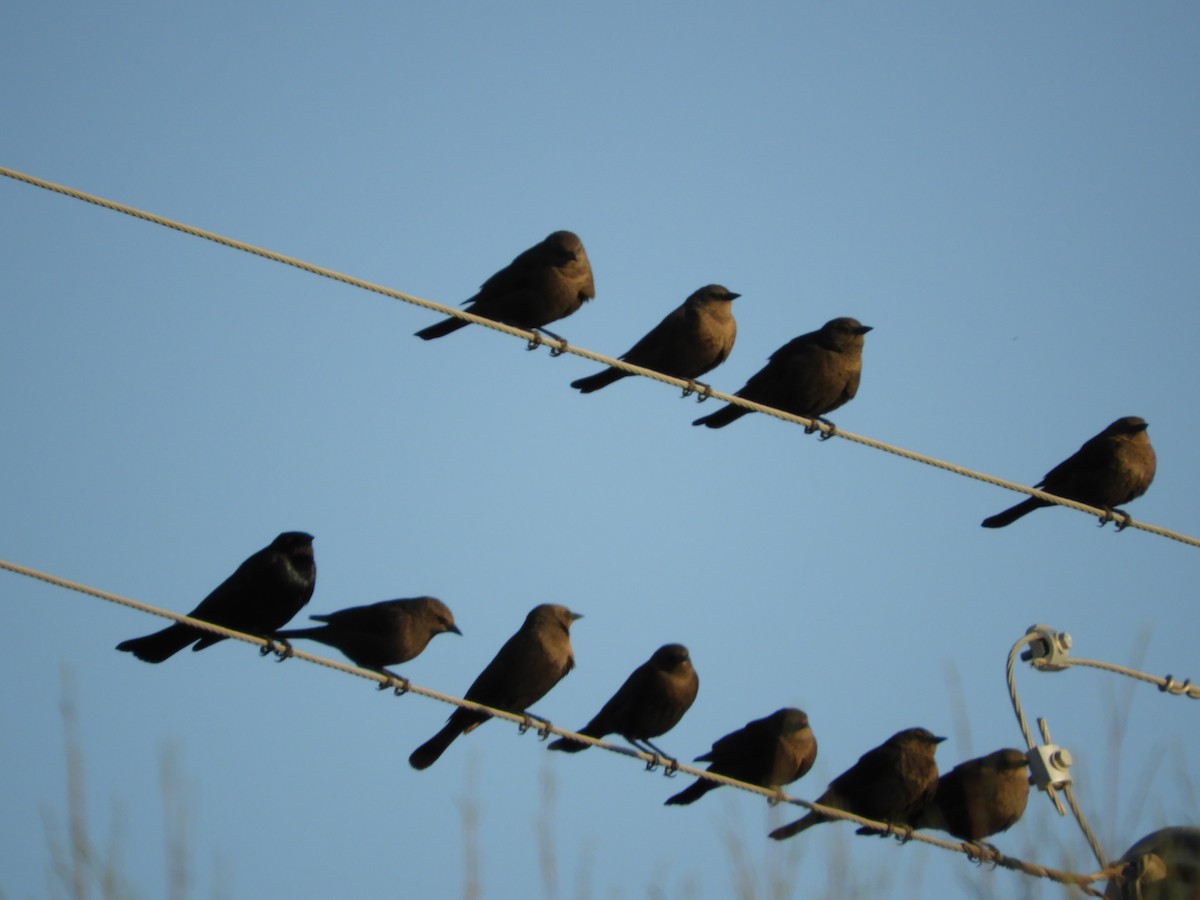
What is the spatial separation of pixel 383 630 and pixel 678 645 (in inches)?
80.0

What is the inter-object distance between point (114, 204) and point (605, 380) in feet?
15.2

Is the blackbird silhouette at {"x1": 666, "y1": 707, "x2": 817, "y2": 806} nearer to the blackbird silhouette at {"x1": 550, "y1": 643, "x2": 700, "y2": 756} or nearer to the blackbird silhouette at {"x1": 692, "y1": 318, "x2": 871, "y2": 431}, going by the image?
the blackbird silhouette at {"x1": 550, "y1": 643, "x2": 700, "y2": 756}

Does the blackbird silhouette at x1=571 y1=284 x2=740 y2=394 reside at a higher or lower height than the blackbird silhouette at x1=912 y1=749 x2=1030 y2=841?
higher

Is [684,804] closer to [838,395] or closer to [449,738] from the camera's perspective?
[449,738]

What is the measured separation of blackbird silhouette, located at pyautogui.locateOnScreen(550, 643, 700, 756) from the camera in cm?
1004

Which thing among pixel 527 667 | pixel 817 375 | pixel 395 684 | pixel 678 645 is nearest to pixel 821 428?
pixel 817 375

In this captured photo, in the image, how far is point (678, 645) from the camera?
33.3 feet

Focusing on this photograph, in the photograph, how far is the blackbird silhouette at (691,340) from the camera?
34.7 feet

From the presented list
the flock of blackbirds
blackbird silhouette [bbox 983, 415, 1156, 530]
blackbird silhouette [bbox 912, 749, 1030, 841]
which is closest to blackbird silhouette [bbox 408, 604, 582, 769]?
the flock of blackbirds

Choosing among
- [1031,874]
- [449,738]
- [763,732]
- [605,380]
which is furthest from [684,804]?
[1031,874]

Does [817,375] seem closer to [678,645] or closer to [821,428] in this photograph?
[821,428]

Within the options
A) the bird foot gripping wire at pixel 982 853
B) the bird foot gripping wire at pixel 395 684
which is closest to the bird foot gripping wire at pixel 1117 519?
the bird foot gripping wire at pixel 982 853

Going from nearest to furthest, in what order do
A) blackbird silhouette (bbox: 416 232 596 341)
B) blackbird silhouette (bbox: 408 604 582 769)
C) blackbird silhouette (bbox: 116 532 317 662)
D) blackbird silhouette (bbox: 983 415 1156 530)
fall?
1. blackbird silhouette (bbox: 116 532 317 662)
2. blackbird silhouette (bbox: 408 604 582 769)
3. blackbird silhouette (bbox: 416 232 596 341)
4. blackbird silhouette (bbox: 983 415 1156 530)

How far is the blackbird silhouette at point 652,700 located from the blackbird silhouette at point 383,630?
4.63 ft
